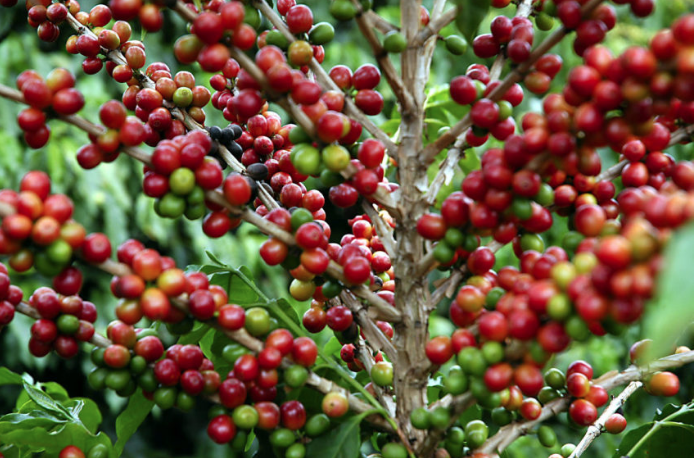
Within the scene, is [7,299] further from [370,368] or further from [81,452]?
[370,368]

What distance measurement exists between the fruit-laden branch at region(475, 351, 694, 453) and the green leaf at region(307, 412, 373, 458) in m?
0.16

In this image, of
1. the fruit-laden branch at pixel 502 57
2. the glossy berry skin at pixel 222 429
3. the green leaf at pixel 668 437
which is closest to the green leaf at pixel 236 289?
the glossy berry skin at pixel 222 429

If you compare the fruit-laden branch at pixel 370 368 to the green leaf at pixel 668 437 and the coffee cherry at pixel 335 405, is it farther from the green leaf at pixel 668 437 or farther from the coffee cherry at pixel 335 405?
the green leaf at pixel 668 437

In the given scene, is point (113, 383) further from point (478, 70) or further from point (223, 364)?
point (478, 70)

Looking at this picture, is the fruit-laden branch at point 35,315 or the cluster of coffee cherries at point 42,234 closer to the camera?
the cluster of coffee cherries at point 42,234

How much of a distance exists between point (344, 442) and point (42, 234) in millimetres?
383

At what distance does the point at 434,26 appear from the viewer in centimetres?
72

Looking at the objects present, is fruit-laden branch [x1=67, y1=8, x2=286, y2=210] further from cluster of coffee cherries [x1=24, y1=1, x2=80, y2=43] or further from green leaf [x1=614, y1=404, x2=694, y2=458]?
green leaf [x1=614, y1=404, x2=694, y2=458]

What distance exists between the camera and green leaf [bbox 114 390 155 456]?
79cm

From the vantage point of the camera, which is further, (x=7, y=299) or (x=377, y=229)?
(x=377, y=229)

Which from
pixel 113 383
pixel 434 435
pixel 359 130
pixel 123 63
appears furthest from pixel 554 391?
pixel 123 63

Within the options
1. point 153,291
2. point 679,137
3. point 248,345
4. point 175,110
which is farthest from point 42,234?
point 679,137

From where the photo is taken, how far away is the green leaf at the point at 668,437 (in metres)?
0.79

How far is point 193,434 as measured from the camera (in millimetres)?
2932
